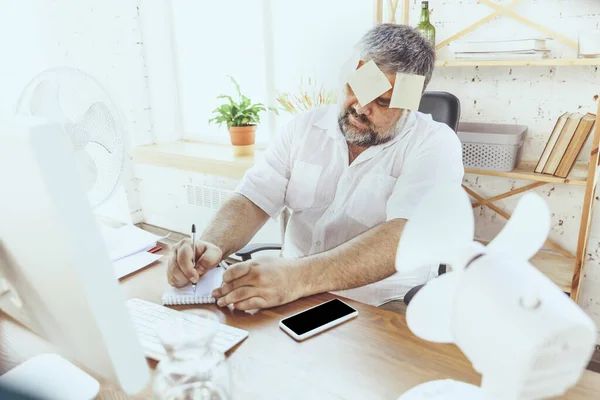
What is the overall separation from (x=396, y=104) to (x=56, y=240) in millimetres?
1112

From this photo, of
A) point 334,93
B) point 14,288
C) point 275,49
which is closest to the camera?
point 14,288

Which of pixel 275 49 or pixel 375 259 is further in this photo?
pixel 275 49

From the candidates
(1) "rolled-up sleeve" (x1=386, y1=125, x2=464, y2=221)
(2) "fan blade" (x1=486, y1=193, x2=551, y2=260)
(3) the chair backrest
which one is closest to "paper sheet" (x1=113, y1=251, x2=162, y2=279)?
(1) "rolled-up sleeve" (x1=386, y1=125, x2=464, y2=221)

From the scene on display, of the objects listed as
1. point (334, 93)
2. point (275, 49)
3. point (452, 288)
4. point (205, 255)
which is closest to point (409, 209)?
point (205, 255)

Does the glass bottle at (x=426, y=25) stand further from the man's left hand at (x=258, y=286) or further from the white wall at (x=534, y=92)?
the man's left hand at (x=258, y=286)

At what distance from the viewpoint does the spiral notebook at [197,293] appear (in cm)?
105

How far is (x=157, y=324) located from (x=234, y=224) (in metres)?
0.60

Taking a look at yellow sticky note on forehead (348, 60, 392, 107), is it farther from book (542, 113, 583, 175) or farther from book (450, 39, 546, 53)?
book (542, 113, 583, 175)

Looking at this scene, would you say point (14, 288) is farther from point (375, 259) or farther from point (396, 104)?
point (396, 104)

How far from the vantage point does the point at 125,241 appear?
4.43 ft

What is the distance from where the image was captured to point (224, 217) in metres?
1.53

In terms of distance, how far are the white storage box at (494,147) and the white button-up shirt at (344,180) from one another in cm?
47

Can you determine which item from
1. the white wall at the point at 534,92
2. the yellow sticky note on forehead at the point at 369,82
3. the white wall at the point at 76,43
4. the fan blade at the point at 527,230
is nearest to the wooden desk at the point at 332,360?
the fan blade at the point at 527,230

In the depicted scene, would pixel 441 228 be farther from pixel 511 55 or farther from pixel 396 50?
pixel 511 55
